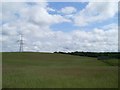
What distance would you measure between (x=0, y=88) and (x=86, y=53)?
91.4 meters

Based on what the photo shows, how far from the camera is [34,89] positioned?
68.0ft

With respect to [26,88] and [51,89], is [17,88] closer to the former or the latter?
[26,88]

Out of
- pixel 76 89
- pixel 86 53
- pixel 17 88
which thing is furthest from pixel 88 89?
pixel 86 53

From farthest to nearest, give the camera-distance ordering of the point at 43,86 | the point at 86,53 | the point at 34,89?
the point at 86,53, the point at 43,86, the point at 34,89

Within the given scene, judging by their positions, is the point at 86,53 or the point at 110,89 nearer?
the point at 110,89

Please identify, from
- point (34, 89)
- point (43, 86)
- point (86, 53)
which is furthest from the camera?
point (86, 53)

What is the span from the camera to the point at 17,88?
69.5 feet

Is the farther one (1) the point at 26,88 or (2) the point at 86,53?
(2) the point at 86,53

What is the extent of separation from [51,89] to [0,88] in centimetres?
394

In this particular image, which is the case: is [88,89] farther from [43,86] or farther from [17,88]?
[17,88]

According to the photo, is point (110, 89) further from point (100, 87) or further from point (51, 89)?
point (51, 89)

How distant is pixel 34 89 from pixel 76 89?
3.26 meters

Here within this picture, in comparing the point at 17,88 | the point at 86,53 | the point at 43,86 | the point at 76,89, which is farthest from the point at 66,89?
the point at 86,53

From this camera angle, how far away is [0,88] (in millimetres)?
20906
